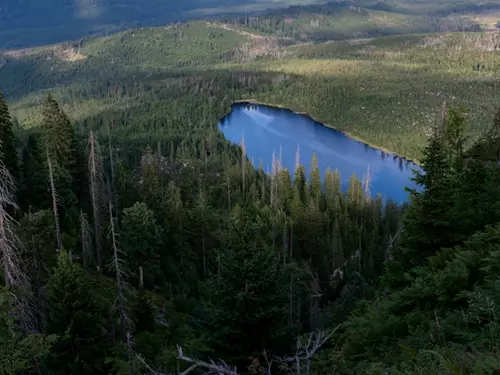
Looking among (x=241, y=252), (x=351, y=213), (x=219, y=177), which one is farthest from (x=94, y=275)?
(x=219, y=177)

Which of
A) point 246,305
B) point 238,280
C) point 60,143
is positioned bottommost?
point 246,305

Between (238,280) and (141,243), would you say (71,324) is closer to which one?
(238,280)

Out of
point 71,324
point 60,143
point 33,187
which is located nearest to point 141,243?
point 33,187

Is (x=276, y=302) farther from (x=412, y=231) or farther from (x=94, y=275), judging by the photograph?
(x=94, y=275)

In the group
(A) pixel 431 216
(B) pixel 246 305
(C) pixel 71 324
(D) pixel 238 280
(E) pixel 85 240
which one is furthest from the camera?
(E) pixel 85 240

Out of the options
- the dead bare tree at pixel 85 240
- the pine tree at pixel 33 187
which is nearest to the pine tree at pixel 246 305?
the dead bare tree at pixel 85 240

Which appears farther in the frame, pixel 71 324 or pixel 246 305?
pixel 71 324

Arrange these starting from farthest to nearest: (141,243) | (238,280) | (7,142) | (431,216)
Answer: (141,243) → (7,142) → (431,216) → (238,280)

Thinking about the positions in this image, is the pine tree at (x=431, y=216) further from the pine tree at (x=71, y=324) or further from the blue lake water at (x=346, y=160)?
the blue lake water at (x=346, y=160)
